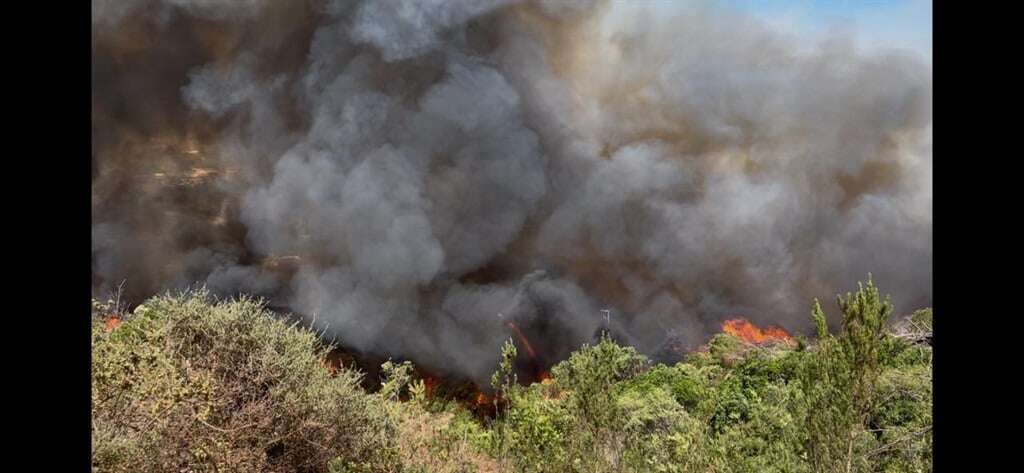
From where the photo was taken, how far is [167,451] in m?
6.83

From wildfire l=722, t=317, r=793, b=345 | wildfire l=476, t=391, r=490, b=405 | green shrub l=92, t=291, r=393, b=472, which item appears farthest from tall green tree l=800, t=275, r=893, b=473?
wildfire l=722, t=317, r=793, b=345

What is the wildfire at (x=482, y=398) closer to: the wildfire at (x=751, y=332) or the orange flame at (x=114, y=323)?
the wildfire at (x=751, y=332)

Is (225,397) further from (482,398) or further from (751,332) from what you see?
(751,332)

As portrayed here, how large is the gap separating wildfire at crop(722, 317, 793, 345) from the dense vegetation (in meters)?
15.1

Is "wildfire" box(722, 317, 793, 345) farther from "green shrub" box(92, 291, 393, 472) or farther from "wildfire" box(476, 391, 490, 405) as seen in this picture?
"green shrub" box(92, 291, 393, 472)

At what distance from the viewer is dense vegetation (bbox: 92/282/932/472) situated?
609 centimetres

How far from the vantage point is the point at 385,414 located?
30.7ft

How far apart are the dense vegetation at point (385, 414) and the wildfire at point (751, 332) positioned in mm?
15081

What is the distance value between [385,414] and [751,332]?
780 inches

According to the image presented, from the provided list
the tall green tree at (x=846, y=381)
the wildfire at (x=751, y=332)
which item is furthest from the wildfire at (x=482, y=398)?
the tall green tree at (x=846, y=381)

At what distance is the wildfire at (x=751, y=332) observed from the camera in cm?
2548
